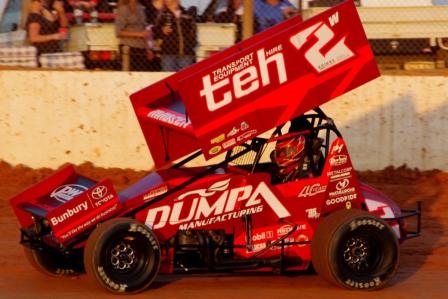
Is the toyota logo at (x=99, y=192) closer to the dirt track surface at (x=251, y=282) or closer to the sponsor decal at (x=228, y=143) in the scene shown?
the dirt track surface at (x=251, y=282)

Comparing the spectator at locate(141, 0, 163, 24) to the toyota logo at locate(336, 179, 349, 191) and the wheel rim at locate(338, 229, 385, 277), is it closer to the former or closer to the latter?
the toyota logo at locate(336, 179, 349, 191)

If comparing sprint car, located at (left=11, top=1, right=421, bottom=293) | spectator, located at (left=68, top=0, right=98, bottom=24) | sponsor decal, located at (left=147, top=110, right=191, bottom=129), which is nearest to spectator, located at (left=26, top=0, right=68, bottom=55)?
spectator, located at (left=68, top=0, right=98, bottom=24)

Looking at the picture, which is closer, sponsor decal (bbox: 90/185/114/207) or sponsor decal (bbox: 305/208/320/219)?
sponsor decal (bbox: 90/185/114/207)

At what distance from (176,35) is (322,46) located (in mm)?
4928

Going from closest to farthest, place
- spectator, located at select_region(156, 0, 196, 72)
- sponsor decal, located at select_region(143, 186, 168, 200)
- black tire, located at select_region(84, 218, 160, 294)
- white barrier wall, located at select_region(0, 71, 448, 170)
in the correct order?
black tire, located at select_region(84, 218, 160, 294)
sponsor decal, located at select_region(143, 186, 168, 200)
white barrier wall, located at select_region(0, 71, 448, 170)
spectator, located at select_region(156, 0, 196, 72)

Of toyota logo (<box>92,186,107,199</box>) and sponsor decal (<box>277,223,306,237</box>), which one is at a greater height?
toyota logo (<box>92,186,107,199</box>)

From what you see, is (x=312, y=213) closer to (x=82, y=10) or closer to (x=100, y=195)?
(x=100, y=195)

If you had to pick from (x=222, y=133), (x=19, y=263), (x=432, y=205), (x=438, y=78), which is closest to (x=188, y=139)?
(x=222, y=133)

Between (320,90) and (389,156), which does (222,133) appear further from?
(389,156)

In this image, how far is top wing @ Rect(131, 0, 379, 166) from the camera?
7375 mm

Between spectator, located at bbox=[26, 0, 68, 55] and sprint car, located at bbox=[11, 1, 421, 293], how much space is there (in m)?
4.63

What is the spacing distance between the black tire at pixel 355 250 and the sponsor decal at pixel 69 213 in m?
1.79

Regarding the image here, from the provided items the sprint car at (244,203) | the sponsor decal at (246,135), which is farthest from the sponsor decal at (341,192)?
the sponsor decal at (246,135)

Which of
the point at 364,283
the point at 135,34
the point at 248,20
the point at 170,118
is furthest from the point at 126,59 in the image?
the point at 364,283
